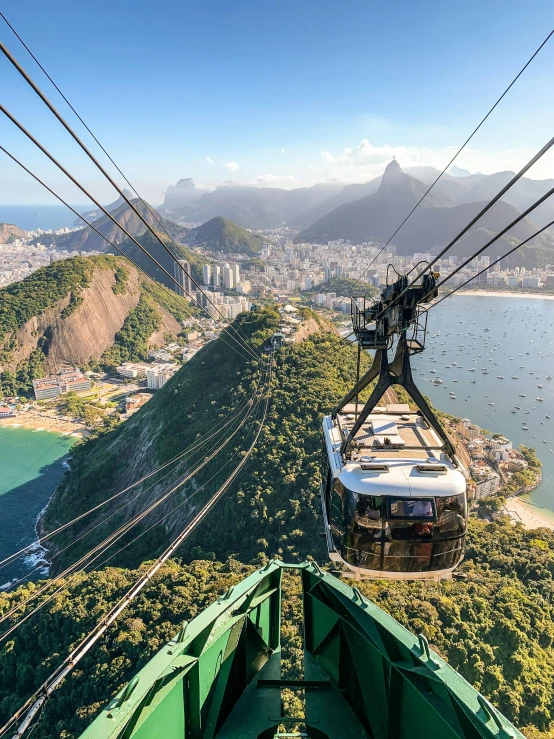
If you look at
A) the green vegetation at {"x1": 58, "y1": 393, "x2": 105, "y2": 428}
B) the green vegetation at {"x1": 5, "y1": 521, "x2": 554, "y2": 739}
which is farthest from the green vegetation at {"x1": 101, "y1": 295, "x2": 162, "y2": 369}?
the green vegetation at {"x1": 5, "y1": 521, "x2": 554, "y2": 739}

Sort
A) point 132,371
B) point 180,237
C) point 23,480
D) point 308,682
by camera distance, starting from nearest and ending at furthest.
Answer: point 308,682 → point 23,480 → point 132,371 → point 180,237

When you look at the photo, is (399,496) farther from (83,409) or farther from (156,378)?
(156,378)

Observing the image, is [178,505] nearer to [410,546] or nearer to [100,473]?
[100,473]

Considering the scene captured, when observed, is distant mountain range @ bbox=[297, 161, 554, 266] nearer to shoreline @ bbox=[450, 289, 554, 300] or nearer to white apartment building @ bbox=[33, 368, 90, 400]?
shoreline @ bbox=[450, 289, 554, 300]

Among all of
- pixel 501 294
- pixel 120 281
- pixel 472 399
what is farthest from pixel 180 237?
pixel 472 399

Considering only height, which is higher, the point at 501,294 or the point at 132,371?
A: the point at 501,294

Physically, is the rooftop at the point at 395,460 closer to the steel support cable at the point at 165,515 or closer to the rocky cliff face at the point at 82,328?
the steel support cable at the point at 165,515

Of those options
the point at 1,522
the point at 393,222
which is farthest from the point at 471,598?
the point at 393,222
